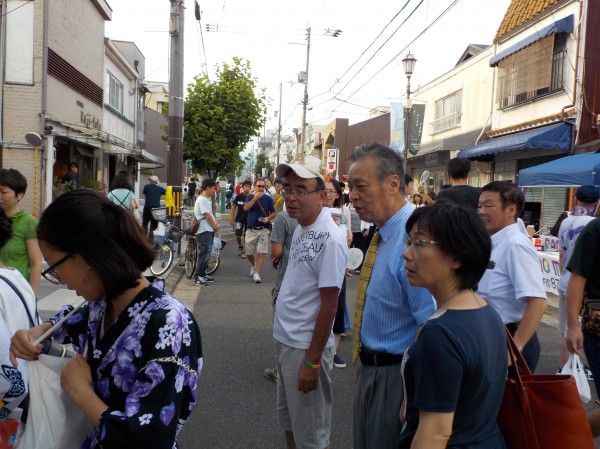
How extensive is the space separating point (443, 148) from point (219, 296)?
13.9m

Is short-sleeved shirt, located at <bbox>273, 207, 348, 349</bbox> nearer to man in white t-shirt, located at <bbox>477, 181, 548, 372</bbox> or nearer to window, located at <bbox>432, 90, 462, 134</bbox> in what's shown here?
man in white t-shirt, located at <bbox>477, 181, 548, 372</bbox>

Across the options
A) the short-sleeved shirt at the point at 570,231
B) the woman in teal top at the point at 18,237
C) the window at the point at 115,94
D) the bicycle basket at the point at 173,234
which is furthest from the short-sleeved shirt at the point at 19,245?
the window at the point at 115,94

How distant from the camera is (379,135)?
34156 mm

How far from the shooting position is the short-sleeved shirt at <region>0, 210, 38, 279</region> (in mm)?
3973

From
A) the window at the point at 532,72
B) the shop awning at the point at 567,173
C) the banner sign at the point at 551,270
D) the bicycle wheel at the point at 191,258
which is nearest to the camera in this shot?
the banner sign at the point at 551,270

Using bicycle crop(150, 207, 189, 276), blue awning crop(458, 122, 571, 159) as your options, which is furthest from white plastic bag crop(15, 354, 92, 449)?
blue awning crop(458, 122, 571, 159)

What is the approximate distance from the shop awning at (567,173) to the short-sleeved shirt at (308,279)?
9.09 meters

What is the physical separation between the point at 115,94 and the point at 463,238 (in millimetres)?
24211

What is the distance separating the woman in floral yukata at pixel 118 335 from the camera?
60.5 inches

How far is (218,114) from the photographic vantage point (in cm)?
1984

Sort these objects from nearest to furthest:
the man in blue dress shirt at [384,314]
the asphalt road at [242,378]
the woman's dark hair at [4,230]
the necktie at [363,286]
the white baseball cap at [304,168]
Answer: the man in blue dress shirt at [384,314] < the necktie at [363,286] < the woman's dark hair at [4,230] < the white baseball cap at [304,168] < the asphalt road at [242,378]

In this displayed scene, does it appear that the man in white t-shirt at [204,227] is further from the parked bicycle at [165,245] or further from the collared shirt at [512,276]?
the collared shirt at [512,276]

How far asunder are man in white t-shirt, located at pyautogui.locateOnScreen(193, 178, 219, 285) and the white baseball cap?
23.2 feet

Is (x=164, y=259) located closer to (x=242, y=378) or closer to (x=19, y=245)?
(x=242, y=378)
